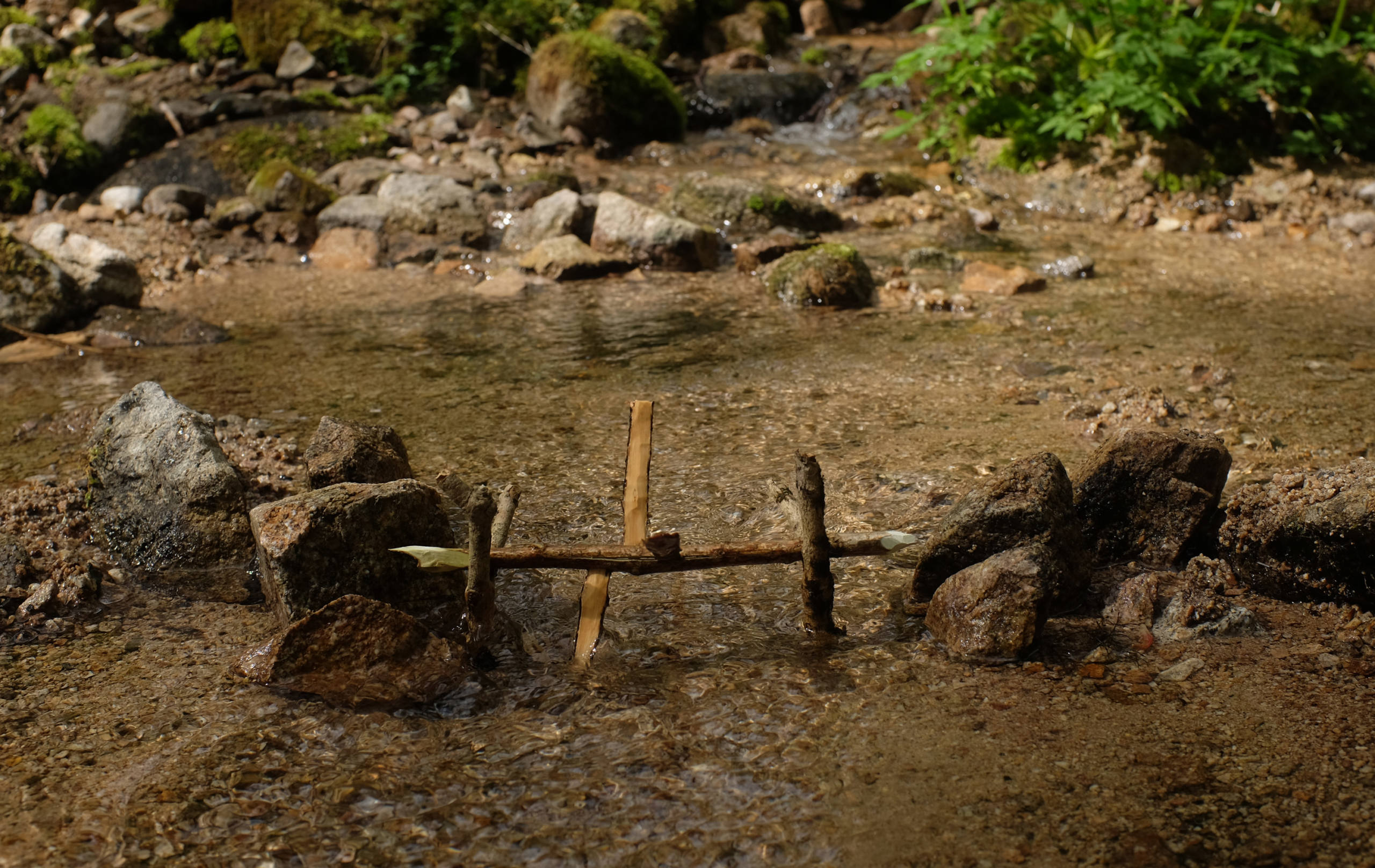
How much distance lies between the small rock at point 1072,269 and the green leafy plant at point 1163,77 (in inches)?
75.8

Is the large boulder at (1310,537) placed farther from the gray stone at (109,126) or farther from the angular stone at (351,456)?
the gray stone at (109,126)

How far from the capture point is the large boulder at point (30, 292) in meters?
7.21

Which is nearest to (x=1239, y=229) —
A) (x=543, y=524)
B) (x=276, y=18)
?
(x=543, y=524)

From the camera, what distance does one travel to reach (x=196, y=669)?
339 centimetres

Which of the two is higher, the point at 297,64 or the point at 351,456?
the point at 297,64

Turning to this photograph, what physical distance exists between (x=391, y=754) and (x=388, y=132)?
9.78 meters

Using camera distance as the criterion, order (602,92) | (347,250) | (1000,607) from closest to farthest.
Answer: (1000,607), (347,250), (602,92)

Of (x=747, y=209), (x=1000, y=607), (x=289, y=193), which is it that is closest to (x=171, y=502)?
(x=1000, y=607)

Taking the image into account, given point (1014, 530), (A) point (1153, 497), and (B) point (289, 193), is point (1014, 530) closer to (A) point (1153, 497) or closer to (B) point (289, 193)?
(A) point (1153, 497)

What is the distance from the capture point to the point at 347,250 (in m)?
9.34

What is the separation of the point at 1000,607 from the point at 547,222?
676 cm

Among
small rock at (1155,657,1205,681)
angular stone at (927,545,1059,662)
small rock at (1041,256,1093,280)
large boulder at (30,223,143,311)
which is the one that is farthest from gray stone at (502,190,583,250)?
small rock at (1155,657,1205,681)

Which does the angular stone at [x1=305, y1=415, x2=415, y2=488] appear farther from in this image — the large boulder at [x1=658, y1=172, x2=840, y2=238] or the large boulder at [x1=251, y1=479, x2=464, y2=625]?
the large boulder at [x1=658, y1=172, x2=840, y2=238]

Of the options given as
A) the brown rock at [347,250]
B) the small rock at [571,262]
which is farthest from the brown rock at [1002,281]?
the brown rock at [347,250]
